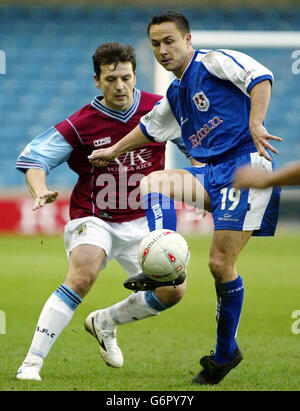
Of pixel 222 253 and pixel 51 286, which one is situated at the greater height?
pixel 222 253

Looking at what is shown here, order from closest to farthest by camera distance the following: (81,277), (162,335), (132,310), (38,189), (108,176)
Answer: (81,277) < (38,189) < (132,310) < (108,176) < (162,335)

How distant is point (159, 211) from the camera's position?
4879 mm

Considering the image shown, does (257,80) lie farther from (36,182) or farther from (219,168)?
(36,182)

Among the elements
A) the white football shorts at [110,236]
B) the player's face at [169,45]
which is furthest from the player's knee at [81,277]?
the player's face at [169,45]

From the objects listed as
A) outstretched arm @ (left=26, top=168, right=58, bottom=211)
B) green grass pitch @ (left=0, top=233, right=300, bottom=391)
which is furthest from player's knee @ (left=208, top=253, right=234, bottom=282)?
outstretched arm @ (left=26, top=168, right=58, bottom=211)

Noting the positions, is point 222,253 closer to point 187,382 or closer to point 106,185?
point 187,382

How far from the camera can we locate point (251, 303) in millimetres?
8906

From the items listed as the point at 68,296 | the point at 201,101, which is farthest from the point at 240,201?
the point at 68,296

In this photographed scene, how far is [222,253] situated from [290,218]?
41.9ft

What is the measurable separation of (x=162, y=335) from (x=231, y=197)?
2418 millimetres

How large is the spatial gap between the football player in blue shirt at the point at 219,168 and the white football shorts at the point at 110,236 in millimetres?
737

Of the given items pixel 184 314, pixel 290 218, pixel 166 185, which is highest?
pixel 166 185

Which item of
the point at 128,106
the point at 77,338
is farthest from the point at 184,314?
the point at 128,106

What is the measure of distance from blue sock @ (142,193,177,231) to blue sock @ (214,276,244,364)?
51 cm
